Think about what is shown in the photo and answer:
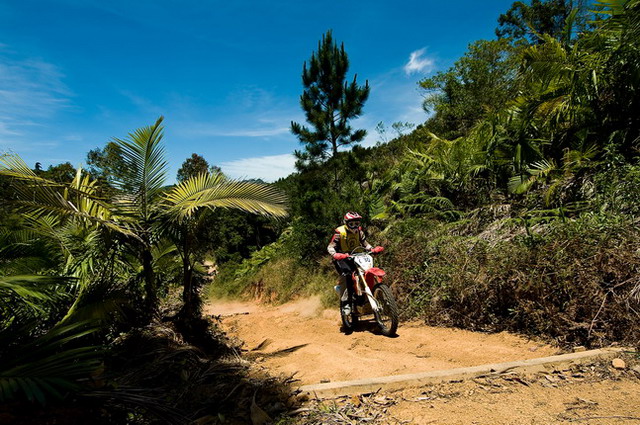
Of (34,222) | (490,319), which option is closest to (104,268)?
(34,222)

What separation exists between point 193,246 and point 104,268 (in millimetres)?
1113

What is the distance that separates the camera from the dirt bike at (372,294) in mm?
4930

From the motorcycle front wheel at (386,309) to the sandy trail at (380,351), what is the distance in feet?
0.47

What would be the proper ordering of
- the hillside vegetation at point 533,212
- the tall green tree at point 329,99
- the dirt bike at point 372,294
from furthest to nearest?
1. the tall green tree at point 329,99
2. the dirt bike at point 372,294
3. the hillside vegetation at point 533,212

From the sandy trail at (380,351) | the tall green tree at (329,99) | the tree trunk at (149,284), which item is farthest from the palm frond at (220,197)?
the tall green tree at (329,99)

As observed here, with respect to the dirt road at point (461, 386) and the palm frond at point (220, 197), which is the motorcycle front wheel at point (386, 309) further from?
the palm frond at point (220, 197)

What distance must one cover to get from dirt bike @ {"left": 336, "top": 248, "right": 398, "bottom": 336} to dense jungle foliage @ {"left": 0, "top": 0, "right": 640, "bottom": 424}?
2.66 feet

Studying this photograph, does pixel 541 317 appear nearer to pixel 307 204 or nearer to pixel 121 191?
pixel 121 191

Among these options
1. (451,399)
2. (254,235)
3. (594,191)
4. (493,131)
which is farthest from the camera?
(254,235)

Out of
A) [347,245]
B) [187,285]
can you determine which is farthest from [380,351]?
[187,285]

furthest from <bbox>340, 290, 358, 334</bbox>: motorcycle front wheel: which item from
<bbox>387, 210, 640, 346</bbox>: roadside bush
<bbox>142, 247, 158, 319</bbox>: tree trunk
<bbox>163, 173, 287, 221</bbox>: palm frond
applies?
<bbox>142, 247, 158, 319</bbox>: tree trunk

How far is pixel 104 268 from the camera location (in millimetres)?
4547

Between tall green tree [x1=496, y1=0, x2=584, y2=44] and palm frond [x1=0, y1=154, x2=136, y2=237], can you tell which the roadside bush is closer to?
palm frond [x1=0, y1=154, x2=136, y2=237]

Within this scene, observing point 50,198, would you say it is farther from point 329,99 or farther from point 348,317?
point 329,99
